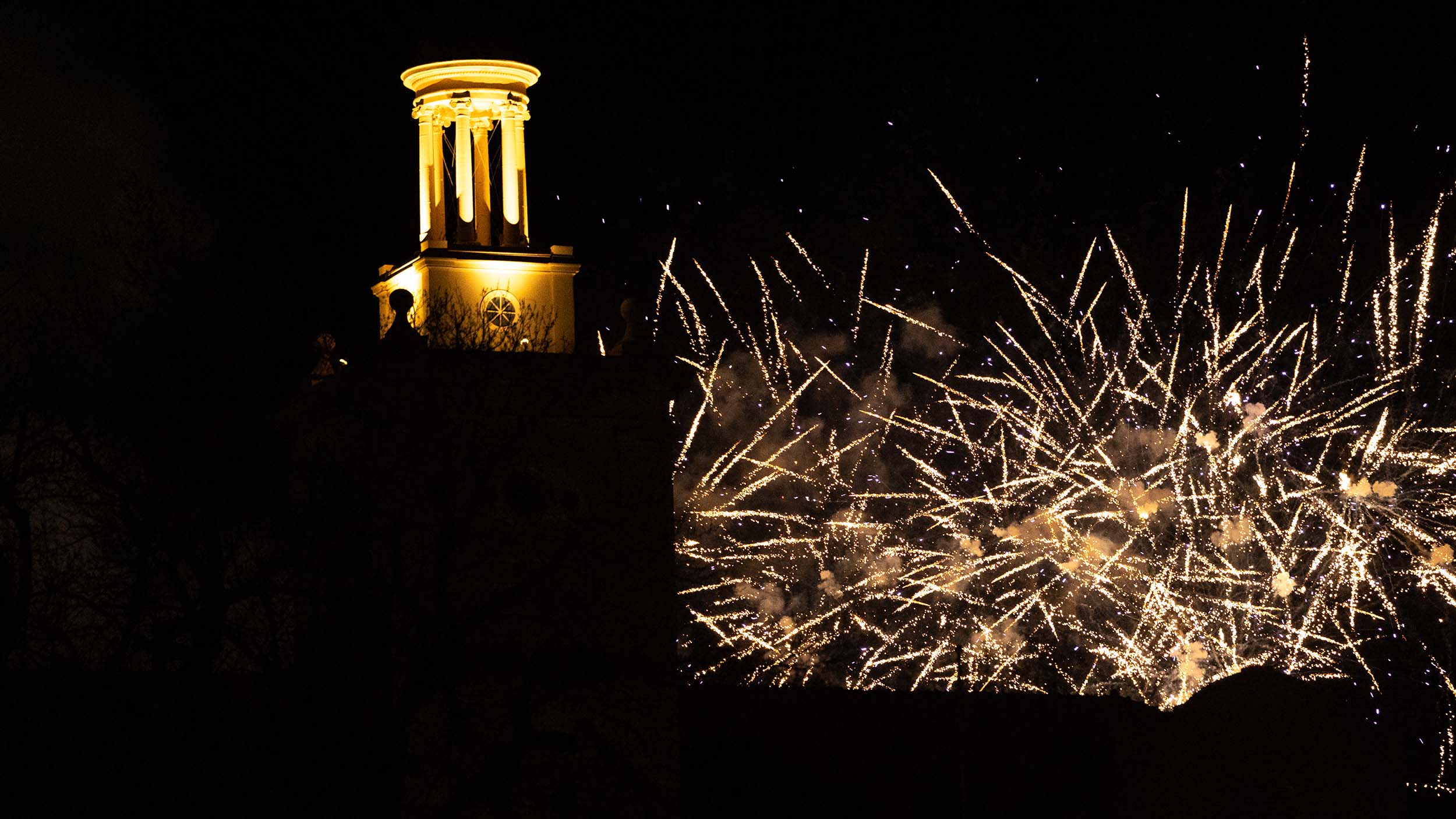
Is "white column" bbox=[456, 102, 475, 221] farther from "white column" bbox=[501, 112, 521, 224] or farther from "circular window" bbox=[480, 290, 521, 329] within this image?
"circular window" bbox=[480, 290, 521, 329]

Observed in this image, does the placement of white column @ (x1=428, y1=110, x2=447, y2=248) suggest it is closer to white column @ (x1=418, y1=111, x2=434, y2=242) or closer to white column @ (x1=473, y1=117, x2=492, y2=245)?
white column @ (x1=418, y1=111, x2=434, y2=242)

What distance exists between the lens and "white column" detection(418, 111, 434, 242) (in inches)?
1149

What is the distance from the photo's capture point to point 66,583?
23.6 meters

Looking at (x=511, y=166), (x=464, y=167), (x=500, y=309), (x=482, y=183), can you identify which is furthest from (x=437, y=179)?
(x=500, y=309)

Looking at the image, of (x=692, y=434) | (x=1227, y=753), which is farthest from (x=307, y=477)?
(x=1227, y=753)

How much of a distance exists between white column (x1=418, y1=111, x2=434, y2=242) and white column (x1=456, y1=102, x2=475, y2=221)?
1.11ft

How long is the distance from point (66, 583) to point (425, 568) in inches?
168

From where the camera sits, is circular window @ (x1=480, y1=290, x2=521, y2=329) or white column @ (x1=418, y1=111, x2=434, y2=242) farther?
white column @ (x1=418, y1=111, x2=434, y2=242)

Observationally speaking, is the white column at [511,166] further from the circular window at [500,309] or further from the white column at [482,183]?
the circular window at [500,309]

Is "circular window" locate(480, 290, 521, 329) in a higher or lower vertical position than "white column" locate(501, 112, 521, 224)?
lower

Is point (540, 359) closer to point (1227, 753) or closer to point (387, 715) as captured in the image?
point (387, 715)

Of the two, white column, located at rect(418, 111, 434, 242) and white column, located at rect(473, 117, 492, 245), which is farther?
white column, located at rect(418, 111, 434, 242)

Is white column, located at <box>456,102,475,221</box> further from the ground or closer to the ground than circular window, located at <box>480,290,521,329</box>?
further from the ground

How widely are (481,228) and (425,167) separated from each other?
91 cm
